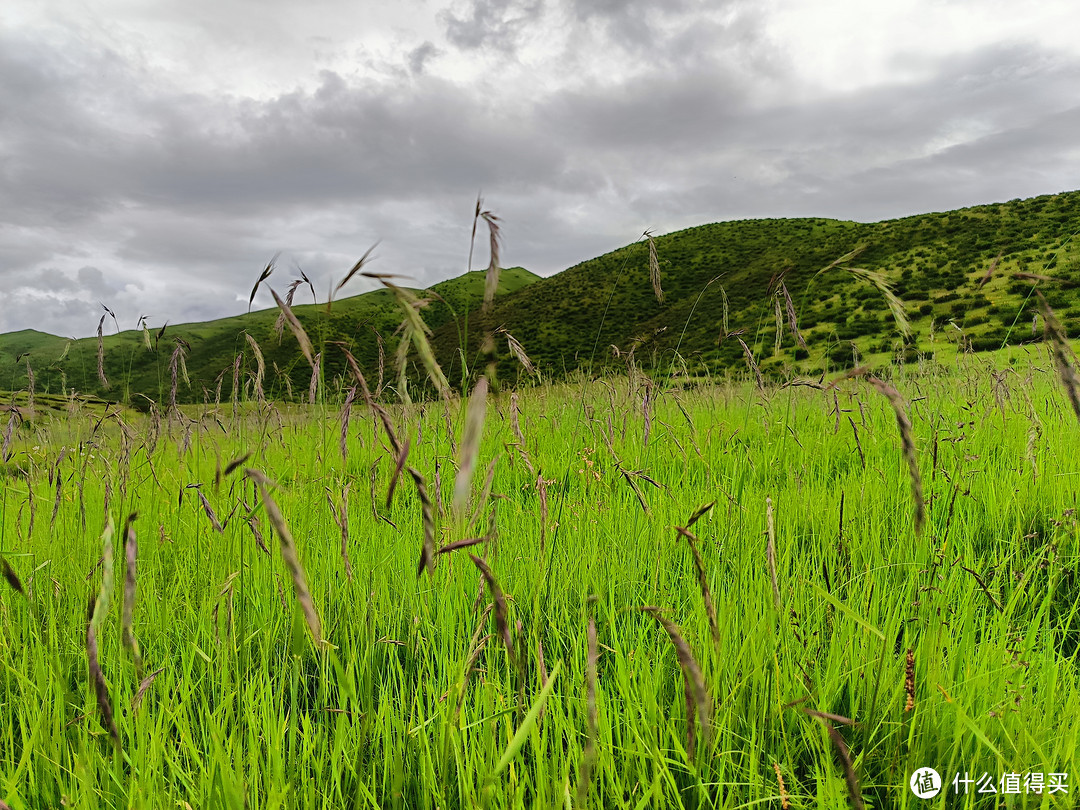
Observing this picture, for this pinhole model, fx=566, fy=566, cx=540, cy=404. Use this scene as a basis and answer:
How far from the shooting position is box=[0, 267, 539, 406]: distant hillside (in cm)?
144

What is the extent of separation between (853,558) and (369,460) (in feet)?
10.8

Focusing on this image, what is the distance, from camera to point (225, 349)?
74.5m

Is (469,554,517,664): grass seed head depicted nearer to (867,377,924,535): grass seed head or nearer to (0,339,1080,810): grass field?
(0,339,1080,810): grass field

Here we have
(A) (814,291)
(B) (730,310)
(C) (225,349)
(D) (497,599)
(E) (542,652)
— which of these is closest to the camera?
(D) (497,599)

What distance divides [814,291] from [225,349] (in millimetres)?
70600

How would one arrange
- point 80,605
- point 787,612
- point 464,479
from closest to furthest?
point 464,479 → point 787,612 → point 80,605

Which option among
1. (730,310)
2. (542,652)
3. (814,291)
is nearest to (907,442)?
(542,652)

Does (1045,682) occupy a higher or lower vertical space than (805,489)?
lower

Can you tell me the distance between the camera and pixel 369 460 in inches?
170

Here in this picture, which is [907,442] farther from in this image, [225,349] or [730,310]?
[225,349]

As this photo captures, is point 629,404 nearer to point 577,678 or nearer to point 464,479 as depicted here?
point 577,678

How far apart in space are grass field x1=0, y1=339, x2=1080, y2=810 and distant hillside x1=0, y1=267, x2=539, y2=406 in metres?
0.27

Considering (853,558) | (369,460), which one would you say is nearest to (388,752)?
(853,558)

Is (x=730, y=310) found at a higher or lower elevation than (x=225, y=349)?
lower
